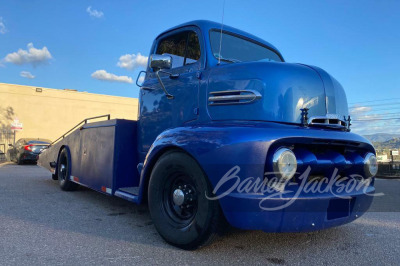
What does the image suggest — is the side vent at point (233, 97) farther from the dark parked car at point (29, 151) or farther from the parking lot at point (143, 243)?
the dark parked car at point (29, 151)

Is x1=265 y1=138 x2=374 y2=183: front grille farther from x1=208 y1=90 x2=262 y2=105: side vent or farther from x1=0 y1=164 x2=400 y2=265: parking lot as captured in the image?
x1=0 y1=164 x2=400 y2=265: parking lot

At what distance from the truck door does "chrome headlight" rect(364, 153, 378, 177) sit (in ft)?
5.81

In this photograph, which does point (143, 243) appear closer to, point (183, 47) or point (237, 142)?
point (237, 142)

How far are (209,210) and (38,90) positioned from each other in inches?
1027

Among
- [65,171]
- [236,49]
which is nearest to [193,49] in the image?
[236,49]

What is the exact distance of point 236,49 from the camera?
372 centimetres

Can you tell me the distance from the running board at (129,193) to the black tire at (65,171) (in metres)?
2.32

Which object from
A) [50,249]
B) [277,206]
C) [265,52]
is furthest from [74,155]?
[277,206]

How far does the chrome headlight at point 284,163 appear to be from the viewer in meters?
2.37

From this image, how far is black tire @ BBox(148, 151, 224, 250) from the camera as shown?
2.57m

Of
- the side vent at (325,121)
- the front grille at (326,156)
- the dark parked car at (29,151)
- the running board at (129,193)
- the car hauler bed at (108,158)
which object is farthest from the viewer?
the dark parked car at (29,151)

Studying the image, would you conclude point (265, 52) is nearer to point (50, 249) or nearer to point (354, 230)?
point (354, 230)

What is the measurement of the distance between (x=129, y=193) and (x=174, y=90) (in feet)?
4.31

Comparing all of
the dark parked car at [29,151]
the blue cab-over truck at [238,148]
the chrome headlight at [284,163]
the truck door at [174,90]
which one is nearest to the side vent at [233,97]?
the blue cab-over truck at [238,148]
